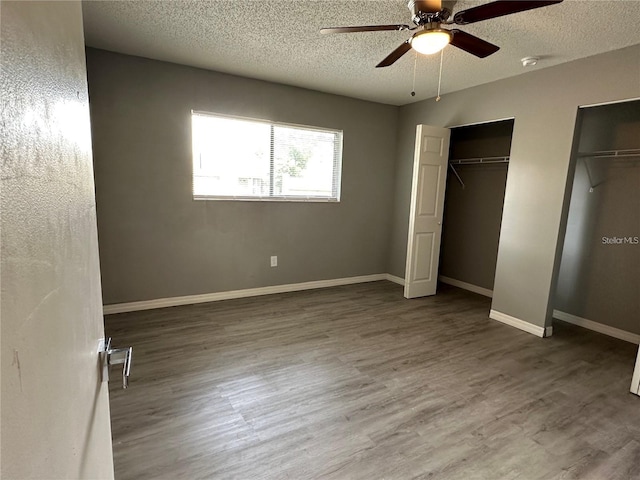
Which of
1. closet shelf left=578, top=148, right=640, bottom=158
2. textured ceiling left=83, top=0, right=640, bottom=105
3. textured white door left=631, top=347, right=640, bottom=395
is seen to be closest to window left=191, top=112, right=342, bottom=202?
textured ceiling left=83, top=0, right=640, bottom=105

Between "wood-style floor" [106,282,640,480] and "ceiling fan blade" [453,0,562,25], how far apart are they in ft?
7.41

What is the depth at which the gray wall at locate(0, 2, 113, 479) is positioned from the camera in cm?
36

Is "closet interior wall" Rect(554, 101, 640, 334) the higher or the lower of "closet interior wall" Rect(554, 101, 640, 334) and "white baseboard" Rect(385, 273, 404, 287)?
the higher

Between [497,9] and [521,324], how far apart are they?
9.69 ft

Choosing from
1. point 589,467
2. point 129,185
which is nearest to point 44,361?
point 589,467

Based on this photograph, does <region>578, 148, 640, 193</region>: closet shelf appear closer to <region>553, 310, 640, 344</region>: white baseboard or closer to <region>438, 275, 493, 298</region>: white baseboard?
<region>553, 310, 640, 344</region>: white baseboard

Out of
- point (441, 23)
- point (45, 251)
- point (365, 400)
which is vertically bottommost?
point (365, 400)

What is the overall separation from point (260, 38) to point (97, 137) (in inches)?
71.1

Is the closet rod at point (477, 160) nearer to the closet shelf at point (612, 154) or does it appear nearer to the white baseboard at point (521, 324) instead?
the closet shelf at point (612, 154)

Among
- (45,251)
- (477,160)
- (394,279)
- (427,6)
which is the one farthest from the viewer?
(394,279)

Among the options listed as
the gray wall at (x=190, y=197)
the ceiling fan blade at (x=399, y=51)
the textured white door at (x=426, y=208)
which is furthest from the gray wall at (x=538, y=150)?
the ceiling fan blade at (x=399, y=51)

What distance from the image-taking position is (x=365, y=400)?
87.8 inches

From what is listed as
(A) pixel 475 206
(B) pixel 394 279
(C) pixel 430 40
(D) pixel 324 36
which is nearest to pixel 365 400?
(C) pixel 430 40

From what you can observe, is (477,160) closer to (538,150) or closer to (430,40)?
(538,150)
